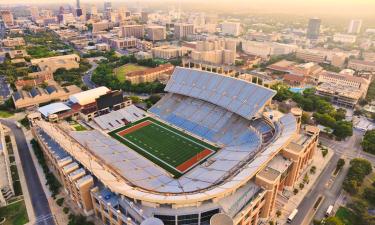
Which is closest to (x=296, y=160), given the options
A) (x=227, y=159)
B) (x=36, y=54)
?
(x=227, y=159)

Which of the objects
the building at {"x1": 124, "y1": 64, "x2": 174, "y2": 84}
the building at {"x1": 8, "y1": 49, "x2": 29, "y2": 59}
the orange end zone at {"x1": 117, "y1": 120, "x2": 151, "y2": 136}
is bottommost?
the orange end zone at {"x1": 117, "y1": 120, "x2": 151, "y2": 136}

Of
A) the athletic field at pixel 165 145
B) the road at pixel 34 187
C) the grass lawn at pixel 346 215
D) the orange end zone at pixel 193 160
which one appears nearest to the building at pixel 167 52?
the athletic field at pixel 165 145

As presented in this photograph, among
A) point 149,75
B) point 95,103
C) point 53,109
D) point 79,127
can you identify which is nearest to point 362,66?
point 149,75

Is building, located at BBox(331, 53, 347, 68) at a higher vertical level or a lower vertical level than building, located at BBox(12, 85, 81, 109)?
higher

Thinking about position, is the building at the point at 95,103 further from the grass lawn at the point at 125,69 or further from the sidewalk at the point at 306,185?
the sidewalk at the point at 306,185

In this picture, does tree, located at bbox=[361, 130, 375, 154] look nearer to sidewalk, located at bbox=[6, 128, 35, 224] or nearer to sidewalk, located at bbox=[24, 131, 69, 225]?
sidewalk, located at bbox=[24, 131, 69, 225]

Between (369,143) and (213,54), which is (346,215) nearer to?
(369,143)

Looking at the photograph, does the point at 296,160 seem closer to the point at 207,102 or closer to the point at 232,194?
the point at 232,194

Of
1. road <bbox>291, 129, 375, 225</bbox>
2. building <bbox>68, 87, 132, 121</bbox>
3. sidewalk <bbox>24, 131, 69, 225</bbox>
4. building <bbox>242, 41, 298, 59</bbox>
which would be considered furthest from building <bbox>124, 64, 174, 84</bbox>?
building <bbox>242, 41, 298, 59</bbox>
